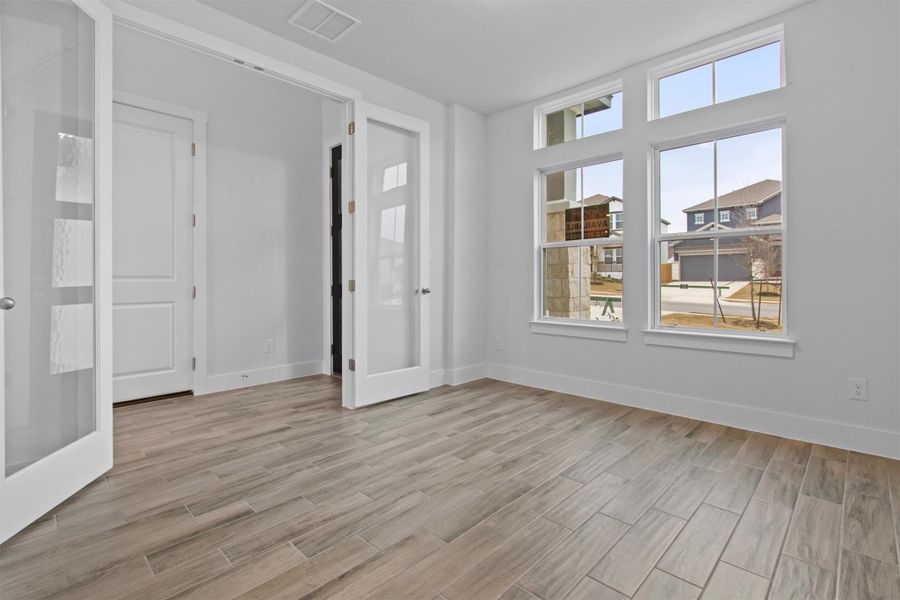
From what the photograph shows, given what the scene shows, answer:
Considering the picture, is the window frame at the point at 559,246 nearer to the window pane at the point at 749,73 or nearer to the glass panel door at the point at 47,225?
the window pane at the point at 749,73

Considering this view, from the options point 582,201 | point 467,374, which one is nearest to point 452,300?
point 467,374

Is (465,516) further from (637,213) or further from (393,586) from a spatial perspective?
(637,213)

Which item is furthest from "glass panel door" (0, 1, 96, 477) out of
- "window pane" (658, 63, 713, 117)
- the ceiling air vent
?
"window pane" (658, 63, 713, 117)

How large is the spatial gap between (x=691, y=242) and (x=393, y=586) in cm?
317

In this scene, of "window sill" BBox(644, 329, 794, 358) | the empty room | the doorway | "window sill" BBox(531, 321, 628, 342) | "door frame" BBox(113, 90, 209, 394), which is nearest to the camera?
the empty room

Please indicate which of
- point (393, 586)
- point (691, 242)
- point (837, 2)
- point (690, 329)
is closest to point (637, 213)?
point (691, 242)

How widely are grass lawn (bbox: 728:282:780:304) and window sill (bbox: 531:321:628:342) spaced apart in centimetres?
86

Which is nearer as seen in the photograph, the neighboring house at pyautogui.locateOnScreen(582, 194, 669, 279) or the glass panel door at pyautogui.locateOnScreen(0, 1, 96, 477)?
the glass panel door at pyautogui.locateOnScreen(0, 1, 96, 477)

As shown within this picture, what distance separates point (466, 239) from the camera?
4.63 m

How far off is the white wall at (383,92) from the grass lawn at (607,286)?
1.42 meters

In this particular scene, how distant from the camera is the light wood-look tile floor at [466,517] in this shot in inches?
60.9

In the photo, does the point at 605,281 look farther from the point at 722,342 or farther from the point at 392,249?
the point at 392,249

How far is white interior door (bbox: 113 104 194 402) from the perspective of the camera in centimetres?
371

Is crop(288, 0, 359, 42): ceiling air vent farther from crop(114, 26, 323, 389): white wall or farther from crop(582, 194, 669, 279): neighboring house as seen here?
crop(582, 194, 669, 279): neighboring house
